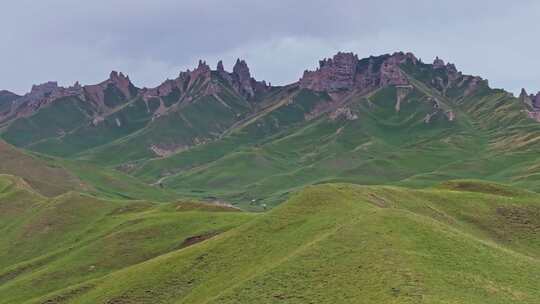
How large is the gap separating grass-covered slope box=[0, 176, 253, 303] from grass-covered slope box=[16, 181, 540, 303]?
939cm

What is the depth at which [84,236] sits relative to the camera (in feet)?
466

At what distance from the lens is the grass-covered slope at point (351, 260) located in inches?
2398

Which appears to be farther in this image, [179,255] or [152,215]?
[152,215]

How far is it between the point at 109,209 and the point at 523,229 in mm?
105106

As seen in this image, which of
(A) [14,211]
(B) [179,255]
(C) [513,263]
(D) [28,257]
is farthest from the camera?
(A) [14,211]

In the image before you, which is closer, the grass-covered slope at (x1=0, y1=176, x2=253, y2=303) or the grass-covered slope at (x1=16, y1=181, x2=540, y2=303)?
the grass-covered slope at (x1=16, y1=181, x2=540, y2=303)

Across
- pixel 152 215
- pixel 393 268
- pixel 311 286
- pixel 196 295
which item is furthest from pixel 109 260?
pixel 393 268

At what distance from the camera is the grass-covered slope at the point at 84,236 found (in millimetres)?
112812

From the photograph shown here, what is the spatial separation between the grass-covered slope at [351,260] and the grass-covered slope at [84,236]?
9394 millimetres

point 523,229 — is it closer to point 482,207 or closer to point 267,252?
point 482,207

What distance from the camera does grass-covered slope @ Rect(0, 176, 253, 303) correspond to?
113 meters

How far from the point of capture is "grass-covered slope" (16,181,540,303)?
6091cm

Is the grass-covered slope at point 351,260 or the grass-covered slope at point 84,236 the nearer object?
the grass-covered slope at point 351,260

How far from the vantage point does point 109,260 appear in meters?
116
